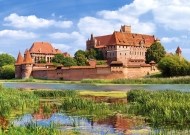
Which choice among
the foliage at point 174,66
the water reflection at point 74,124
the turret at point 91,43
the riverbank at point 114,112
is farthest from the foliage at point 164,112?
the turret at point 91,43

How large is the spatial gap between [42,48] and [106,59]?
52.1ft

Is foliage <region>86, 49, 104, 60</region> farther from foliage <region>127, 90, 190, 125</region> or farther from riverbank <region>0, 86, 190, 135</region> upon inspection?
foliage <region>127, 90, 190, 125</region>

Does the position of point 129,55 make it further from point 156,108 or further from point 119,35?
point 156,108

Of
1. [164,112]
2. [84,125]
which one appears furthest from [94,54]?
[84,125]

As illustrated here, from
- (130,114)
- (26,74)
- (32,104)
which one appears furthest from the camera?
(26,74)

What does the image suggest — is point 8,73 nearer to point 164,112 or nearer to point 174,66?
point 174,66

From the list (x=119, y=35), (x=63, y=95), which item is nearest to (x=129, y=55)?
(x=119, y=35)

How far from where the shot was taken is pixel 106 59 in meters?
86.8

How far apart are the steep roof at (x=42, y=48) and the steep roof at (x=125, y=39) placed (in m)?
10.5

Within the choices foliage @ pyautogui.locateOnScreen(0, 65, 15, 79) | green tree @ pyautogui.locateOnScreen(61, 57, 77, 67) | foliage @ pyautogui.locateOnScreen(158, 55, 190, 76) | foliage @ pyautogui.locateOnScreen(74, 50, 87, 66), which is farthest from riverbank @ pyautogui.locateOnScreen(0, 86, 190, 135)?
foliage @ pyautogui.locateOnScreen(0, 65, 15, 79)

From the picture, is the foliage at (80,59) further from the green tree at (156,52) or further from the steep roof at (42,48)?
the steep roof at (42,48)

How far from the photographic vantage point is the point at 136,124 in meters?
14.9

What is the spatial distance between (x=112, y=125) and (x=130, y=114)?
2.30 meters

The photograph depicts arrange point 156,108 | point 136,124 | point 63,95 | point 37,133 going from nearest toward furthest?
1. point 37,133
2. point 136,124
3. point 156,108
4. point 63,95
